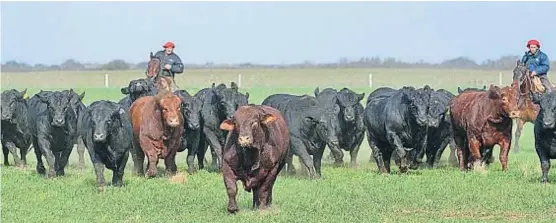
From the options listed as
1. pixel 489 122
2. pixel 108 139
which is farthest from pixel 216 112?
pixel 489 122

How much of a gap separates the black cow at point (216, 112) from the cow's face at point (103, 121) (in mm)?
2816

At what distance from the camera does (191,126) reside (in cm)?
1888

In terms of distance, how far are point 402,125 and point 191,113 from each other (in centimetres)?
362

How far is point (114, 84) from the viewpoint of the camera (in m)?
67.6

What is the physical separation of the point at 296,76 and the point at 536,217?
62240 mm

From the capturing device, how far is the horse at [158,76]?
22.0 meters

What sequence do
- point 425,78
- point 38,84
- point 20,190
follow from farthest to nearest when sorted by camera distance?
point 425,78
point 38,84
point 20,190

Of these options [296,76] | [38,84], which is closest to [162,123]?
[38,84]

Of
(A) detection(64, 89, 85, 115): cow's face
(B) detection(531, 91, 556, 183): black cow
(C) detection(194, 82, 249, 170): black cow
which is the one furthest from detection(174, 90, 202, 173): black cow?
(B) detection(531, 91, 556, 183): black cow

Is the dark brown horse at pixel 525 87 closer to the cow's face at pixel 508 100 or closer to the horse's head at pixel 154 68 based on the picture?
the cow's face at pixel 508 100

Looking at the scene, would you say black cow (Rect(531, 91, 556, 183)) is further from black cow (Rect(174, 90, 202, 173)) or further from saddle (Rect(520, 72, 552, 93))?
black cow (Rect(174, 90, 202, 173))

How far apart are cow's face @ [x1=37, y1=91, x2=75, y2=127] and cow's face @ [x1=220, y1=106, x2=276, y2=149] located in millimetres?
5501

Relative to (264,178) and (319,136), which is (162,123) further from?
(264,178)

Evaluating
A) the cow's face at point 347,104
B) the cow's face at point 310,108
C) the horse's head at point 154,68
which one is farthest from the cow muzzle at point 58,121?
the cow's face at point 347,104
